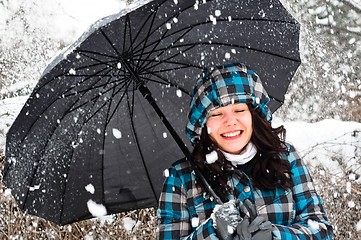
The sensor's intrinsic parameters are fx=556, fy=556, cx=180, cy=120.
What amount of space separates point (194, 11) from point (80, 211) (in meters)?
1.14

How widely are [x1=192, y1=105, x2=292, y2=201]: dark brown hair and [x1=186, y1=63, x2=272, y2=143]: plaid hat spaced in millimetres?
41

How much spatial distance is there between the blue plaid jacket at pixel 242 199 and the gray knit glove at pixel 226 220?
231 mm

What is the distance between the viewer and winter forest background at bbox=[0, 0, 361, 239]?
4.27 meters

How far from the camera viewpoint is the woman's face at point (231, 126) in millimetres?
2297

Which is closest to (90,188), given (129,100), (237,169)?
(129,100)

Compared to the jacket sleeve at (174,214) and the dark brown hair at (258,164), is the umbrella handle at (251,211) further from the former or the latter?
the jacket sleeve at (174,214)

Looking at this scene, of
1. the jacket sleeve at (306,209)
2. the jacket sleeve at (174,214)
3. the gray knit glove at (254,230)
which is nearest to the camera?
the gray knit glove at (254,230)

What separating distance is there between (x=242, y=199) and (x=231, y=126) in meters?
0.31

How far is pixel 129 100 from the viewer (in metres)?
2.77

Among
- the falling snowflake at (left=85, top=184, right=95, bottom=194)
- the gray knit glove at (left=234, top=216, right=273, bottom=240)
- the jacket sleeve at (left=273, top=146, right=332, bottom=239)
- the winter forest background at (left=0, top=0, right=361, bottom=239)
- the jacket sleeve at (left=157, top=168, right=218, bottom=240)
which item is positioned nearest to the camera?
the gray knit glove at (left=234, top=216, right=273, bottom=240)

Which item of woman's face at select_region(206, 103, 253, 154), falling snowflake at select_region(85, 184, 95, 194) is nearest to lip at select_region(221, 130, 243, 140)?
woman's face at select_region(206, 103, 253, 154)

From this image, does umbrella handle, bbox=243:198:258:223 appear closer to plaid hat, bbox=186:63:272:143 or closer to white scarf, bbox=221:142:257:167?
white scarf, bbox=221:142:257:167

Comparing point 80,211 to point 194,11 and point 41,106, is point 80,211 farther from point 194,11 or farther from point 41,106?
point 194,11

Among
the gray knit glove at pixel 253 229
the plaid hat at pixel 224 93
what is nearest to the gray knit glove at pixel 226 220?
the gray knit glove at pixel 253 229
